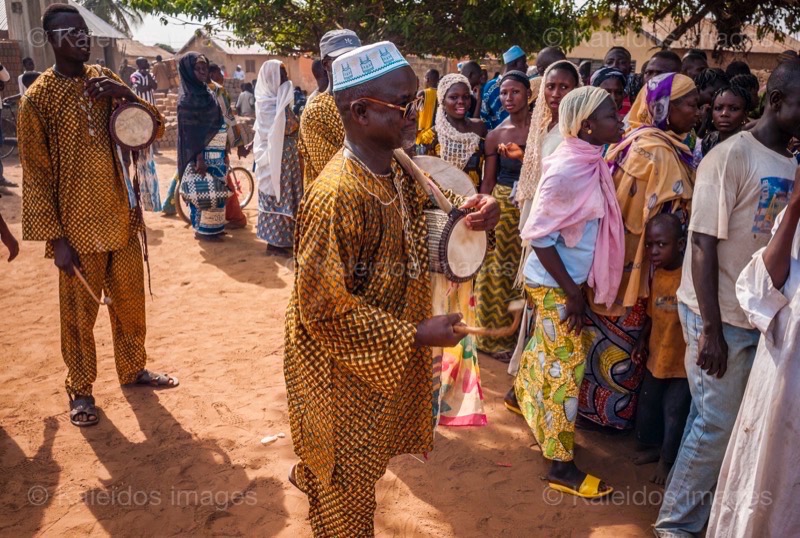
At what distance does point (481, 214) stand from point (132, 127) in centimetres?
250

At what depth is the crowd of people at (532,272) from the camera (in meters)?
2.04

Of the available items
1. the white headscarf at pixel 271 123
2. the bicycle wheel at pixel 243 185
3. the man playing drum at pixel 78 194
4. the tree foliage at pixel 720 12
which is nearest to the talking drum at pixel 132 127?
the man playing drum at pixel 78 194

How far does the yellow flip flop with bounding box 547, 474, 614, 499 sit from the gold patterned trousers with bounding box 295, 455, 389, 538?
4.90ft

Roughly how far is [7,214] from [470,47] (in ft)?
26.2

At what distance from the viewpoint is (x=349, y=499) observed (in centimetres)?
221

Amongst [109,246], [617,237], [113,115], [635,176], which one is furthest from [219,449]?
[635,176]

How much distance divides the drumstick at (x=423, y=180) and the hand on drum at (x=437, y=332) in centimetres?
55

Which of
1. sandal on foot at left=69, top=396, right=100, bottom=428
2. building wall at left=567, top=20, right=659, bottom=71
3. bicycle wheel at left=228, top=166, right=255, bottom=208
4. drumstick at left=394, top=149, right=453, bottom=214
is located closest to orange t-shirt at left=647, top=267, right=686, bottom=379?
drumstick at left=394, top=149, right=453, bottom=214

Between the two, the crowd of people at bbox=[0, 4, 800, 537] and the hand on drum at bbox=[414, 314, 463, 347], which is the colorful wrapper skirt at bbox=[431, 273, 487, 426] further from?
the hand on drum at bbox=[414, 314, 463, 347]

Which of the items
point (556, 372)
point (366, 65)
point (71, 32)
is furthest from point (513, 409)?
point (71, 32)

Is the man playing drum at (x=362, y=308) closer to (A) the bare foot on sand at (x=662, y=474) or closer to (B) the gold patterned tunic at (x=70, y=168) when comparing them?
(A) the bare foot on sand at (x=662, y=474)

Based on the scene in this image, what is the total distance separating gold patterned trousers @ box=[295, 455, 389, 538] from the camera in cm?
219

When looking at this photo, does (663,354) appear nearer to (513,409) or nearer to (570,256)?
(570,256)

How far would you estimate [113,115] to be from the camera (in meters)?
3.78
